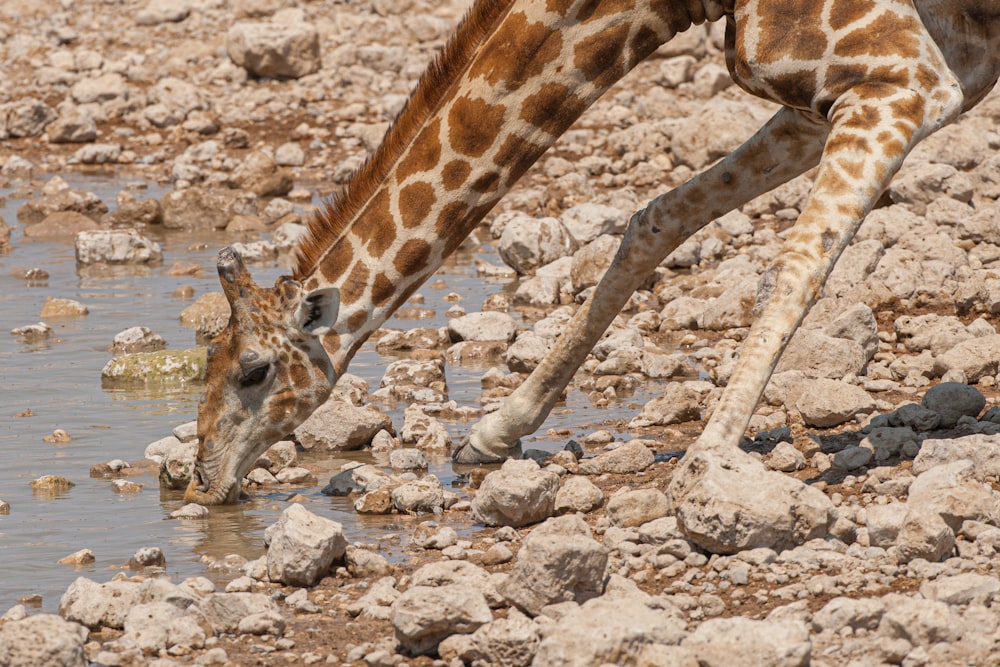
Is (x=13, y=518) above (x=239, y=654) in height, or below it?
below

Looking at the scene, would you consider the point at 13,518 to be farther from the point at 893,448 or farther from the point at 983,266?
the point at 983,266

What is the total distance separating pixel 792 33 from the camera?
20.8 ft

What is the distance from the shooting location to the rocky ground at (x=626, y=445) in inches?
179

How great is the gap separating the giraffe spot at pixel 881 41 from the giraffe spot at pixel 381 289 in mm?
2232

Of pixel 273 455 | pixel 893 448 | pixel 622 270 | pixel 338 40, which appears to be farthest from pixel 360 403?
pixel 338 40

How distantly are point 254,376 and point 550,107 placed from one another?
6.00ft

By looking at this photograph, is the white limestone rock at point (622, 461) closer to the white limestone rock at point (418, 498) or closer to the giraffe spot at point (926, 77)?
the white limestone rock at point (418, 498)

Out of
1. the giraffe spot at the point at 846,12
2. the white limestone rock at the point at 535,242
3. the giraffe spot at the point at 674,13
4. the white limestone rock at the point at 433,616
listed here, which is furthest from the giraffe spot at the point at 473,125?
the white limestone rock at the point at 535,242

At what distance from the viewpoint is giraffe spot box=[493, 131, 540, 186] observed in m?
6.82

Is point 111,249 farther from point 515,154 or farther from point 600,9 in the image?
point 600,9

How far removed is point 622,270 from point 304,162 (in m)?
10.0

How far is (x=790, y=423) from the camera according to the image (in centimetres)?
738

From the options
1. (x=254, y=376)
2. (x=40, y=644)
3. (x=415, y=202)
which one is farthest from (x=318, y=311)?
(x=40, y=644)

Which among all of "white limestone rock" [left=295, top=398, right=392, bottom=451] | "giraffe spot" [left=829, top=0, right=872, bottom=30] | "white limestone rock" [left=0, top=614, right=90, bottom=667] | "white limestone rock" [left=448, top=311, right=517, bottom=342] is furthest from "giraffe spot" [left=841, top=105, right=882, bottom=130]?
"white limestone rock" [left=448, top=311, right=517, bottom=342]
